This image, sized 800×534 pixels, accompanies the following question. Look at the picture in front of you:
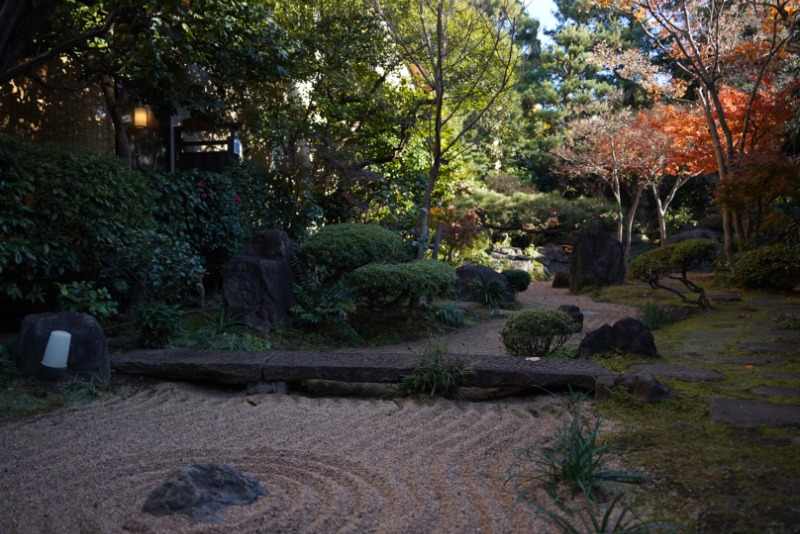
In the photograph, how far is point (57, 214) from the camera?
5.88 meters

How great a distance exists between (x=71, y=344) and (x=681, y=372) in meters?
5.10

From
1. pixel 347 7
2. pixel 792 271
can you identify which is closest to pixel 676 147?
pixel 792 271

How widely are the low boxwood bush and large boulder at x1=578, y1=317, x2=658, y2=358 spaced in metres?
2.37

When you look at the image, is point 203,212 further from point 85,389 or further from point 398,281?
point 85,389

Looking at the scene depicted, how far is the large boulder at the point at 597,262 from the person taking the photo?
13016mm

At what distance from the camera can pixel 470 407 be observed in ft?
15.7

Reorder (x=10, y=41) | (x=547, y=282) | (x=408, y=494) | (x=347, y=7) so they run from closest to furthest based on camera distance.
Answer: (x=408, y=494)
(x=10, y=41)
(x=347, y=7)
(x=547, y=282)

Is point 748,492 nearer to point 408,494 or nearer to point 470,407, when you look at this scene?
point 408,494

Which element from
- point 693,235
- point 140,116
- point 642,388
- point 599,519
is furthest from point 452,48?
point 693,235

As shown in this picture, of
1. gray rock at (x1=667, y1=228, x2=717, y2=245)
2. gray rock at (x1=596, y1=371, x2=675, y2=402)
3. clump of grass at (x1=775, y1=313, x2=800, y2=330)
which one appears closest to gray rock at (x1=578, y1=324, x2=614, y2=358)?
gray rock at (x1=596, y1=371, x2=675, y2=402)

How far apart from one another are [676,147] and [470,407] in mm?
12264

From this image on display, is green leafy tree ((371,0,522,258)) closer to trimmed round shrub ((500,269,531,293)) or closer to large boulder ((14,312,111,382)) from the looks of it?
trimmed round shrub ((500,269,531,293))

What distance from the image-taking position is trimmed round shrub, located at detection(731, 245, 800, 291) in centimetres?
970

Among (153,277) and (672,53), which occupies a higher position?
(672,53)
